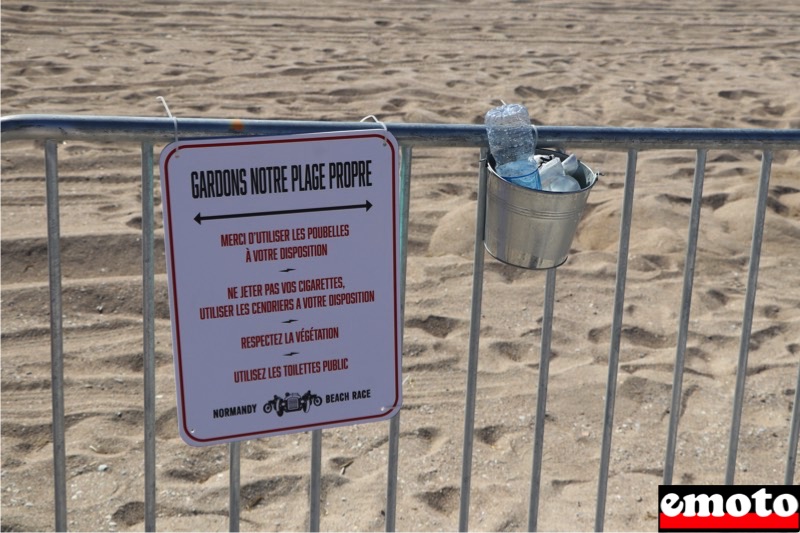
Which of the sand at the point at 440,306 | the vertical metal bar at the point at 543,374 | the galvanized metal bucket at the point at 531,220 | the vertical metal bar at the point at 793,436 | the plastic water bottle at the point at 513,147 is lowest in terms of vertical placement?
the sand at the point at 440,306

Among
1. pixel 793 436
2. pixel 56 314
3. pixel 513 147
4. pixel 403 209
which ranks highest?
pixel 513 147

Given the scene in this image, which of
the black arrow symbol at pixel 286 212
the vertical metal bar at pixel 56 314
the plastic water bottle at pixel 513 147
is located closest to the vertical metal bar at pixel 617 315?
the plastic water bottle at pixel 513 147

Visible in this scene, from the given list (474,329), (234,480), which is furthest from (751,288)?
(234,480)

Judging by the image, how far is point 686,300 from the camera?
2822 mm

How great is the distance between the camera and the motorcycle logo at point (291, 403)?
2.47m

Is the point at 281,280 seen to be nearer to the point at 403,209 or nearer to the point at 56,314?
the point at 403,209

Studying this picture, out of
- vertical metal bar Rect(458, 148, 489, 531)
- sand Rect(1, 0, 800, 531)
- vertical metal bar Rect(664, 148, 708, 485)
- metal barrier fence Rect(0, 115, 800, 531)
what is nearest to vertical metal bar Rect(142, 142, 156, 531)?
metal barrier fence Rect(0, 115, 800, 531)

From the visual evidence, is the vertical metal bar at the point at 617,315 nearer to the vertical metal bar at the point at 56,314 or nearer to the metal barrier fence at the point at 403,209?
the metal barrier fence at the point at 403,209

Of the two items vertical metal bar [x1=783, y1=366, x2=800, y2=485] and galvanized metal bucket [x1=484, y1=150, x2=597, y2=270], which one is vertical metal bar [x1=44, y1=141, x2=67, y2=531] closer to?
galvanized metal bucket [x1=484, y1=150, x2=597, y2=270]

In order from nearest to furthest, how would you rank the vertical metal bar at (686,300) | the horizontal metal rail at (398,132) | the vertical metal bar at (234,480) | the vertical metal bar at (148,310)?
the horizontal metal rail at (398,132) → the vertical metal bar at (148,310) → the vertical metal bar at (234,480) → the vertical metal bar at (686,300)

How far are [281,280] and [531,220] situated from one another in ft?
1.89

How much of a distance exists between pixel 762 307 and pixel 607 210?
1.26 metres

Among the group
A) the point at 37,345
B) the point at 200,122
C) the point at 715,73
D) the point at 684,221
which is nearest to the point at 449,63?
the point at 715,73

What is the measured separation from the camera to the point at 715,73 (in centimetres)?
1035
